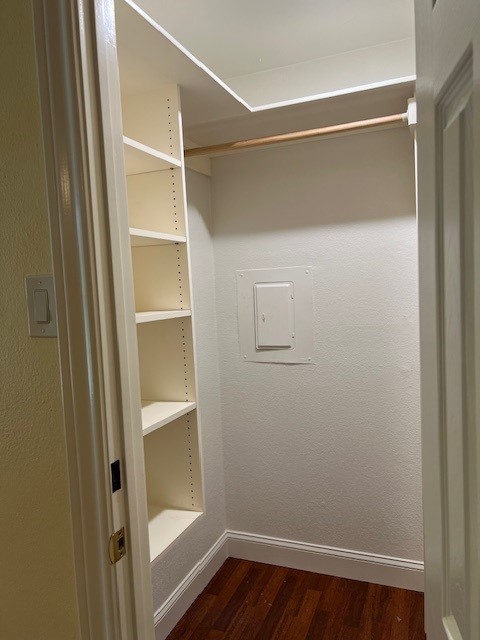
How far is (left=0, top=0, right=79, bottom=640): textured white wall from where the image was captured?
2.84 ft

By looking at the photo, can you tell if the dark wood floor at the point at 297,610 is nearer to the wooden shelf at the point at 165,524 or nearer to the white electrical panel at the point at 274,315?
the wooden shelf at the point at 165,524

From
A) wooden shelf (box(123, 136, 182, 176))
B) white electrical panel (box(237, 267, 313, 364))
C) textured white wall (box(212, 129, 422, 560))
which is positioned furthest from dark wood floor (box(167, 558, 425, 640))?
wooden shelf (box(123, 136, 182, 176))

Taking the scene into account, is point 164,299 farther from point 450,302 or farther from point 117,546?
point 450,302

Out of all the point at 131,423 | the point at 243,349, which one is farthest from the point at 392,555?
the point at 131,423

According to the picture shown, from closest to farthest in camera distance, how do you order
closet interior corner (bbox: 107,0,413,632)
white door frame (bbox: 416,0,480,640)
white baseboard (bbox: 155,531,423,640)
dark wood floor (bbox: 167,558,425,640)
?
white door frame (bbox: 416,0,480,640), closet interior corner (bbox: 107,0,413,632), dark wood floor (bbox: 167,558,425,640), white baseboard (bbox: 155,531,423,640)

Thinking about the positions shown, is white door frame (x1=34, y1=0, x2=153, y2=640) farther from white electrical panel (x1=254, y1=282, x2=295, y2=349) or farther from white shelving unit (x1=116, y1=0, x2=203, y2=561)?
white electrical panel (x1=254, y1=282, x2=295, y2=349)

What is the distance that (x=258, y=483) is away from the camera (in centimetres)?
248

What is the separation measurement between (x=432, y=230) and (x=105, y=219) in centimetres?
53

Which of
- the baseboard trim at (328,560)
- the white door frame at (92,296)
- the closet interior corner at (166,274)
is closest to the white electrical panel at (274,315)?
the closet interior corner at (166,274)

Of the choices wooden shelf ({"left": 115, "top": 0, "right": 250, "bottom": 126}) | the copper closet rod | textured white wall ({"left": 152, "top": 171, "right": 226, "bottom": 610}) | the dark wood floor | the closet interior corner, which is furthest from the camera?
textured white wall ({"left": 152, "top": 171, "right": 226, "bottom": 610})

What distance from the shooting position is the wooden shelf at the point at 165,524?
1407 mm

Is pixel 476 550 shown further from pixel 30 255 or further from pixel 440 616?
pixel 30 255

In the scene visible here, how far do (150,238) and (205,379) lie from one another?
42.7 inches

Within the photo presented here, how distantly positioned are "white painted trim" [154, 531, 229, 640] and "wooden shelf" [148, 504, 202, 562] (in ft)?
2.15
